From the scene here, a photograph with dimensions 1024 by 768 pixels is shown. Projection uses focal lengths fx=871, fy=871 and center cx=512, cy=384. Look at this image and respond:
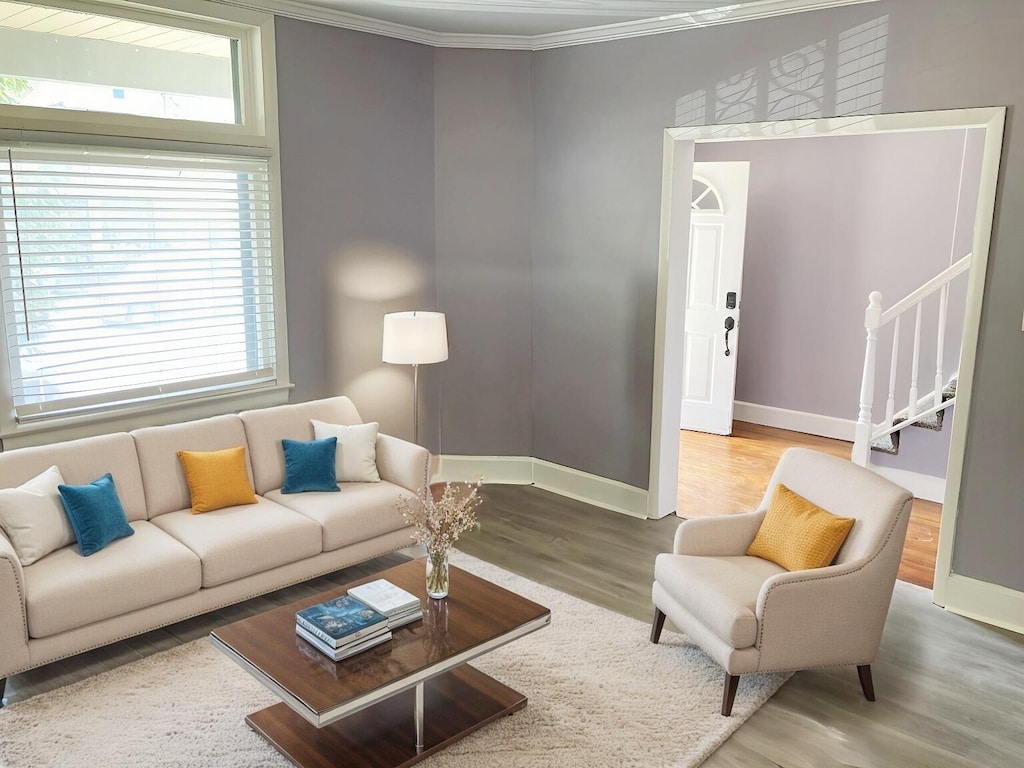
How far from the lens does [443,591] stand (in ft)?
11.0

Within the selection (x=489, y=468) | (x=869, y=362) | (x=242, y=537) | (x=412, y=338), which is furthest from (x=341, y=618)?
(x=869, y=362)

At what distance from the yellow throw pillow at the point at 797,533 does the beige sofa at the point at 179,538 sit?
1819 millimetres

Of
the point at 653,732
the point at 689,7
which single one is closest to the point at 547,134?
the point at 689,7

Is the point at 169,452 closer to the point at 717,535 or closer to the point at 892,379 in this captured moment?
the point at 717,535

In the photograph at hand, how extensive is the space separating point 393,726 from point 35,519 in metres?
1.71

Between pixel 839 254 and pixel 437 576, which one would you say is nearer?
pixel 437 576

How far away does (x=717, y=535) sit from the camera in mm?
3797

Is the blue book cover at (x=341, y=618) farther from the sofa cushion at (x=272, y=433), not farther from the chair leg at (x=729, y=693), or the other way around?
the sofa cushion at (x=272, y=433)

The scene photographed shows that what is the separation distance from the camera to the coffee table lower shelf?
2994 millimetres

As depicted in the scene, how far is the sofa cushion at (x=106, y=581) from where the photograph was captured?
333cm

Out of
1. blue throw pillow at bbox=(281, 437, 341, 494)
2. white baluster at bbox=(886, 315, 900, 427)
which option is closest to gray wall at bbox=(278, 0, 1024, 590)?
blue throw pillow at bbox=(281, 437, 341, 494)

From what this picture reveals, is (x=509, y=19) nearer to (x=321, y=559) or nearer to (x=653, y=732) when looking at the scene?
(x=321, y=559)

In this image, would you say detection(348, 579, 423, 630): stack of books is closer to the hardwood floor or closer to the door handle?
the hardwood floor

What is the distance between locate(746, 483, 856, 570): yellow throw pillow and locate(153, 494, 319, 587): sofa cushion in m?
2.06
